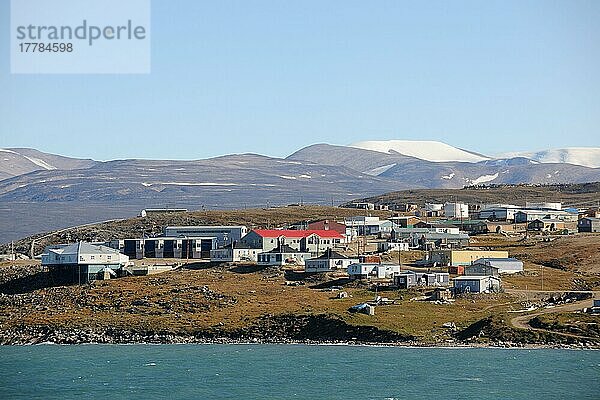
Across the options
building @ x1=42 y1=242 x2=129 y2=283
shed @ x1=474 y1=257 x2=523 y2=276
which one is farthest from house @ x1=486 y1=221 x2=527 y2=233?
building @ x1=42 y1=242 x2=129 y2=283

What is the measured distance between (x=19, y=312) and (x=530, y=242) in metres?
22.0

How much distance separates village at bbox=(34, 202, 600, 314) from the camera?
39.6 m

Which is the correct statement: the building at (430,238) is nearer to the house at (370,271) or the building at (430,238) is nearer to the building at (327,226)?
the building at (327,226)

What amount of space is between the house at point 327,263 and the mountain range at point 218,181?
5183 cm

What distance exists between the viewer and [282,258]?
145 ft

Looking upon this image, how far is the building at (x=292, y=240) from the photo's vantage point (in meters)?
46.6

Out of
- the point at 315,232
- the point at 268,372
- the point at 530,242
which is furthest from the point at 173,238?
the point at 268,372

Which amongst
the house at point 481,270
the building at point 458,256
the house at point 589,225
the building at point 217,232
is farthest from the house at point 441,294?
the house at point 589,225

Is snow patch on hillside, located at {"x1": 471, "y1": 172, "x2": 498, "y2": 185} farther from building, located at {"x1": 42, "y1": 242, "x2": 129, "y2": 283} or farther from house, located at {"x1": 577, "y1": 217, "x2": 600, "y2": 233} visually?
building, located at {"x1": 42, "y1": 242, "x2": 129, "y2": 283}

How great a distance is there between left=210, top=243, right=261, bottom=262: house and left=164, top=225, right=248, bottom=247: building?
2861 millimetres

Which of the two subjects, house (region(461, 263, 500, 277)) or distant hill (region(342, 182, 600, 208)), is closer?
house (region(461, 263, 500, 277))

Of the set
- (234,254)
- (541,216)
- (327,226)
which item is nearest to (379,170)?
(541,216)

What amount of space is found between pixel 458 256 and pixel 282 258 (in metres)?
6.46

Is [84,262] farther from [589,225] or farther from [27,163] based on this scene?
[27,163]
